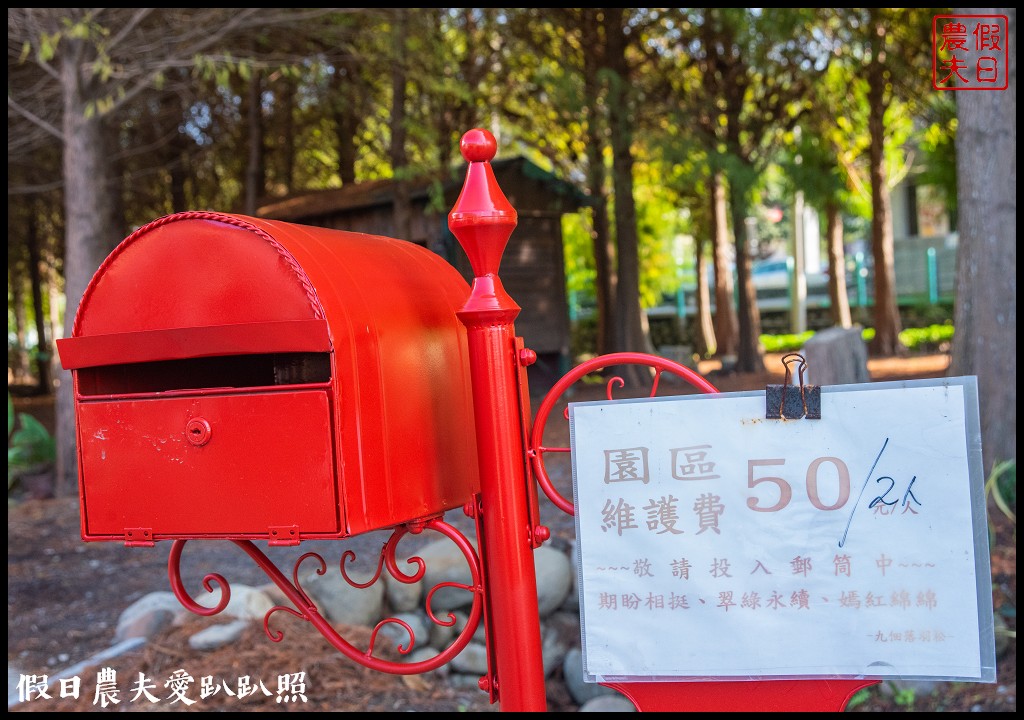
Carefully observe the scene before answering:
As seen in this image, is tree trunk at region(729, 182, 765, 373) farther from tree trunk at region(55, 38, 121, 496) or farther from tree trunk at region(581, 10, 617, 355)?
tree trunk at region(55, 38, 121, 496)

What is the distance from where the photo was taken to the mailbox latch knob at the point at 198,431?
196 centimetres

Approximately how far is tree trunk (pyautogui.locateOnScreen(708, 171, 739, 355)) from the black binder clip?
43.3 feet

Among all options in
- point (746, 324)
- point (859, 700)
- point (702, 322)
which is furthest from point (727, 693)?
point (702, 322)

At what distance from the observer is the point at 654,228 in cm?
2083

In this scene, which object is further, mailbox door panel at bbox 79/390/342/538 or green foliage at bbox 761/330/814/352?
green foliage at bbox 761/330/814/352

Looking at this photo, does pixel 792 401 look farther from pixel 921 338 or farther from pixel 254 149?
pixel 921 338

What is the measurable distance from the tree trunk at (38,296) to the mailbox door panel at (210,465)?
1796 centimetres

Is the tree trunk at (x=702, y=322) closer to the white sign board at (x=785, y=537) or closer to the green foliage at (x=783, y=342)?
the green foliage at (x=783, y=342)

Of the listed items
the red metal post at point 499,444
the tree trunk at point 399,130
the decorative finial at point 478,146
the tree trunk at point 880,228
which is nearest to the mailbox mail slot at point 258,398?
the red metal post at point 499,444

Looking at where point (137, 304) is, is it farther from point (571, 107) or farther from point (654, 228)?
point (654, 228)

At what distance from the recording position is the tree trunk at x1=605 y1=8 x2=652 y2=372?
12523mm

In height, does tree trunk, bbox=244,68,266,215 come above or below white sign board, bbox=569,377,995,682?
above

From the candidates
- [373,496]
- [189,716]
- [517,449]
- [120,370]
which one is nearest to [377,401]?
[373,496]

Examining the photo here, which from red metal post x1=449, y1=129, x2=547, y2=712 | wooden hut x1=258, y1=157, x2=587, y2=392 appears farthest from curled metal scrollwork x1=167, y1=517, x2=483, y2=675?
wooden hut x1=258, y1=157, x2=587, y2=392
